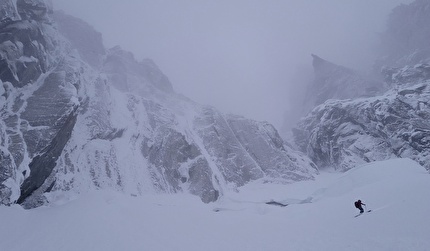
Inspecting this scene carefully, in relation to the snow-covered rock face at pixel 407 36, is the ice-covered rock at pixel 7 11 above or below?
below

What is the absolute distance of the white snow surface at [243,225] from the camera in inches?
634

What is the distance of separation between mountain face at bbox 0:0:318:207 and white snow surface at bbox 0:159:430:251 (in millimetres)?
8394

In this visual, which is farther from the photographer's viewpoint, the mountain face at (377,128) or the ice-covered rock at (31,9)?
the mountain face at (377,128)

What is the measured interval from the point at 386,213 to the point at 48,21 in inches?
3303

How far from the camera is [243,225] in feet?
81.1

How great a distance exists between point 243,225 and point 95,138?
130 feet

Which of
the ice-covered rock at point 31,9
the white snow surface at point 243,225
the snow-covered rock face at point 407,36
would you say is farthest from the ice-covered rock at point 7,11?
the snow-covered rock face at point 407,36

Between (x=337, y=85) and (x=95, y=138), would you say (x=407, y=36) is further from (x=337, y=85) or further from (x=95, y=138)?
(x=95, y=138)

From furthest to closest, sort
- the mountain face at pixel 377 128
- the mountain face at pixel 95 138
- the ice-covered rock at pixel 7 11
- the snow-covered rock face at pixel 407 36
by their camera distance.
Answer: the snow-covered rock face at pixel 407 36 → the mountain face at pixel 377 128 → the ice-covered rock at pixel 7 11 → the mountain face at pixel 95 138

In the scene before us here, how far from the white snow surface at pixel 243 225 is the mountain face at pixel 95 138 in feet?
27.5

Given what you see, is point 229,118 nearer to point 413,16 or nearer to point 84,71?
point 84,71

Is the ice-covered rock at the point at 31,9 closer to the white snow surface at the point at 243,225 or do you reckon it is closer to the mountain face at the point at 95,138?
the mountain face at the point at 95,138

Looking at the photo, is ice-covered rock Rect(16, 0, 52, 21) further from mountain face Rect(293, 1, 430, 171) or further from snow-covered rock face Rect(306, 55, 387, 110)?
snow-covered rock face Rect(306, 55, 387, 110)

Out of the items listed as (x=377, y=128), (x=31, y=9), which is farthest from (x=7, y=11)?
(x=377, y=128)
